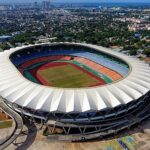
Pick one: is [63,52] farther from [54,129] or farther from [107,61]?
[54,129]

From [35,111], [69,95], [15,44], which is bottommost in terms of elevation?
[15,44]

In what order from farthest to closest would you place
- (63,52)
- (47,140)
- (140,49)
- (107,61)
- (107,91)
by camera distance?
(140,49) → (63,52) → (107,61) → (107,91) → (47,140)

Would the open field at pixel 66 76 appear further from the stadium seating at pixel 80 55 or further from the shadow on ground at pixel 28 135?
the shadow on ground at pixel 28 135

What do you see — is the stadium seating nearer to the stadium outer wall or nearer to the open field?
the open field

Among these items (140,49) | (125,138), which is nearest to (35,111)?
(125,138)

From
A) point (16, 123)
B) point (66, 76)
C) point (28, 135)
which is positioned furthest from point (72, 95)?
point (66, 76)

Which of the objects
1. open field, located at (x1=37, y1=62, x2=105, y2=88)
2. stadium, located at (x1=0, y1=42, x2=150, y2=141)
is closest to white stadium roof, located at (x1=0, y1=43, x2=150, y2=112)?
stadium, located at (x1=0, y1=42, x2=150, y2=141)

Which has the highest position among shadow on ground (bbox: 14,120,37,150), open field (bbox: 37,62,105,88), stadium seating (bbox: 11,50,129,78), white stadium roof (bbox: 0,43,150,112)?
white stadium roof (bbox: 0,43,150,112)
